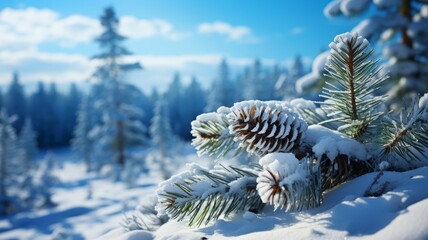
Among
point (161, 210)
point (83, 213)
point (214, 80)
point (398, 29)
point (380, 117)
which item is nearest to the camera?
point (161, 210)

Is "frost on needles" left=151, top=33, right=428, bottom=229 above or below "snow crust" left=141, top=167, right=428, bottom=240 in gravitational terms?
above

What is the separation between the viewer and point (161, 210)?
4.36ft

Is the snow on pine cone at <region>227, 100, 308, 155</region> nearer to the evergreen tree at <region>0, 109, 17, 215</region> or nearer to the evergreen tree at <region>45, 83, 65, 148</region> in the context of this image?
the evergreen tree at <region>0, 109, 17, 215</region>

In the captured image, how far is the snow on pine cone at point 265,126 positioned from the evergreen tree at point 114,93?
62.8 feet

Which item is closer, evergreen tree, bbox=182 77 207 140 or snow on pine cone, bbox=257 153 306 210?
snow on pine cone, bbox=257 153 306 210

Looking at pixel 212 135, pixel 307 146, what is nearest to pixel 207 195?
pixel 212 135

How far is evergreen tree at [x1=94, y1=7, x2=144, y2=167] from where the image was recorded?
1998 cm

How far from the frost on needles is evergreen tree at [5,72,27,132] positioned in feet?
208

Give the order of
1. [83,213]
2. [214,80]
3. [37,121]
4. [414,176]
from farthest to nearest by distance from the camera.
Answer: [37,121]
[214,80]
[83,213]
[414,176]

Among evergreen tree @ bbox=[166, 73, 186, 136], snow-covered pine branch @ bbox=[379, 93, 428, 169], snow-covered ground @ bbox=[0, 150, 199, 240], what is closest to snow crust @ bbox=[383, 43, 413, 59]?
snow-covered ground @ bbox=[0, 150, 199, 240]

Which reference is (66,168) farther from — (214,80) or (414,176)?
(414,176)

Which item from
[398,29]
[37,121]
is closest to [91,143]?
[37,121]

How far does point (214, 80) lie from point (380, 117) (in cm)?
5043

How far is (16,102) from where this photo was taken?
55.7 m
